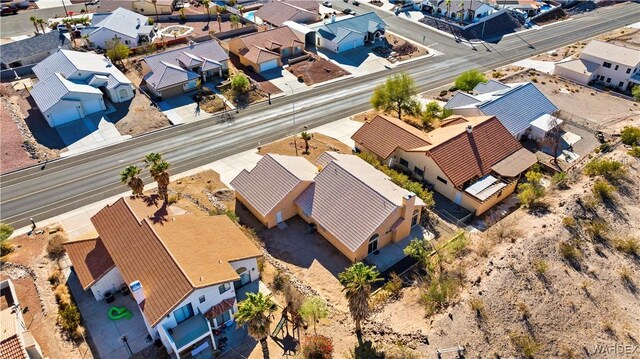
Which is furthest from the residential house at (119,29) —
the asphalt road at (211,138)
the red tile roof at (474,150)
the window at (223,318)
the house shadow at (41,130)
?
the window at (223,318)

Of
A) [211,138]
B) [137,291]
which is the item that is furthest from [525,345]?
[211,138]

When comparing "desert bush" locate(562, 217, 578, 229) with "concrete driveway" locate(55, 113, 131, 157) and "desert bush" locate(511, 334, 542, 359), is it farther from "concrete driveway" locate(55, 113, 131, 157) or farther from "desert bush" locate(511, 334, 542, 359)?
"concrete driveway" locate(55, 113, 131, 157)

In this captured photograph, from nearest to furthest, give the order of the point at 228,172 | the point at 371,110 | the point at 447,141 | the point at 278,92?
the point at 447,141, the point at 228,172, the point at 371,110, the point at 278,92

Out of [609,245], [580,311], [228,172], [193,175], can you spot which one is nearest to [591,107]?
[609,245]

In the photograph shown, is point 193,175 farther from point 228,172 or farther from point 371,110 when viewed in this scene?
point 371,110

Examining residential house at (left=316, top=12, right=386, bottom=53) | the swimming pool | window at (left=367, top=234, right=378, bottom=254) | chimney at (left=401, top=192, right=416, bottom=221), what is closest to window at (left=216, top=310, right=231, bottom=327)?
window at (left=367, top=234, right=378, bottom=254)

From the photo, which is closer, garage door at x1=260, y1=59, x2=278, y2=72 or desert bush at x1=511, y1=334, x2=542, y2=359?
desert bush at x1=511, y1=334, x2=542, y2=359
